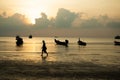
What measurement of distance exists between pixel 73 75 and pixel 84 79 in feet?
5.96

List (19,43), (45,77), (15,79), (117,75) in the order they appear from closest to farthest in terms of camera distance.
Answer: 1. (15,79)
2. (45,77)
3. (117,75)
4. (19,43)

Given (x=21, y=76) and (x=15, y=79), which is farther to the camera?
(x=21, y=76)

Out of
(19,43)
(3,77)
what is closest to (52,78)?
(3,77)

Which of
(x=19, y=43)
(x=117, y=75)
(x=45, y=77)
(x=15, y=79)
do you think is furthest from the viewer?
(x=19, y=43)

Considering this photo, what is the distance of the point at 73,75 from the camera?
2216 centimetres

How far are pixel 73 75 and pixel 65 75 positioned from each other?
66 cm

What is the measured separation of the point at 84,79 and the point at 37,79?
350 cm

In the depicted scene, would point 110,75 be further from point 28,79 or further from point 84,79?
point 28,79

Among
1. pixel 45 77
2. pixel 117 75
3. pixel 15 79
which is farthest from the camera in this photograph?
pixel 117 75

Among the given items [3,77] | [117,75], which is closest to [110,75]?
[117,75]

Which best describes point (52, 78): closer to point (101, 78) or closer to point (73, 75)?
point (73, 75)

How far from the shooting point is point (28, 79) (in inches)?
784

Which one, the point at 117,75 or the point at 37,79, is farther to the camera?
the point at 117,75

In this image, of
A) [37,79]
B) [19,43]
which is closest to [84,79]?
[37,79]
